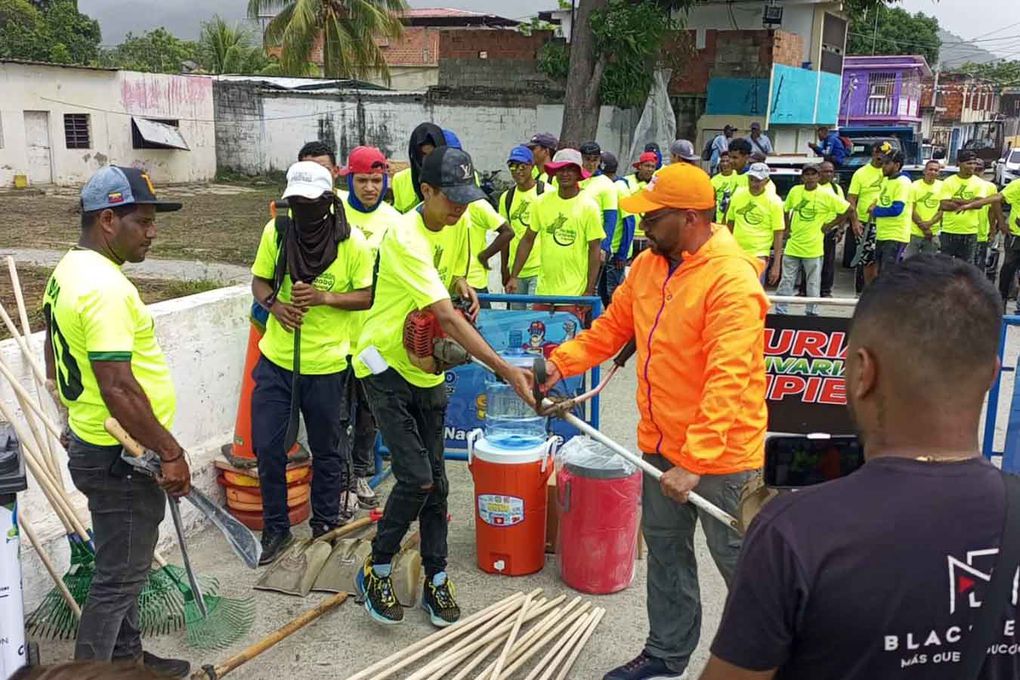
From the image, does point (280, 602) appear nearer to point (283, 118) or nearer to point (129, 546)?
point (129, 546)

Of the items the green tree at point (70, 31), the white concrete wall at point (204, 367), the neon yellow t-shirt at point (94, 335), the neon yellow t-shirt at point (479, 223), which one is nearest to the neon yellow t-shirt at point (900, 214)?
the neon yellow t-shirt at point (479, 223)

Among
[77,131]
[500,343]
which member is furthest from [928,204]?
[77,131]

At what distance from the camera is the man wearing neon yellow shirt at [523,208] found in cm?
812

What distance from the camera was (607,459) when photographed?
4.45 m

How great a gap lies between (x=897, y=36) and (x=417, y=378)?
70.2 meters

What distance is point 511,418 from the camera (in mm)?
5184

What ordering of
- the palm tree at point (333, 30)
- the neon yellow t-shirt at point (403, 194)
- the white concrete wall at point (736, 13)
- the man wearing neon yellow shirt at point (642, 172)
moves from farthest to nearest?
1. the palm tree at point (333, 30)
2. the white concrete wall at point (736, 13)
3. the man wearing neon yellow shirt at point (642, 172)
4. the neon yellow t-shirt at point (403, 194)

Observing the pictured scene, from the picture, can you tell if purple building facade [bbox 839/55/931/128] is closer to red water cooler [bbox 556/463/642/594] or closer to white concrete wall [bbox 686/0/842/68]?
white concrete wall [bbox 686/0/842/68]

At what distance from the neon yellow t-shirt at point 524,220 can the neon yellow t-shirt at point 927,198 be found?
6.33 m

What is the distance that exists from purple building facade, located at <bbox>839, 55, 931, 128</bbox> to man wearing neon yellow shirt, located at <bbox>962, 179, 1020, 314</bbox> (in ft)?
103

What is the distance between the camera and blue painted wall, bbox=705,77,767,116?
2144 cm

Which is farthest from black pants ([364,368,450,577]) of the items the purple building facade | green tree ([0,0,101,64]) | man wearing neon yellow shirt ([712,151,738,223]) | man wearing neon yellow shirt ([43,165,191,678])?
green tree ([0,0,101,64])

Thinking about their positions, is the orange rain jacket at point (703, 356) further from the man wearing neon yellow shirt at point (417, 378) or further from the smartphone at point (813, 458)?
the smartphone at point (813, 458)

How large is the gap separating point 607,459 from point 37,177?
24883 millimetres
